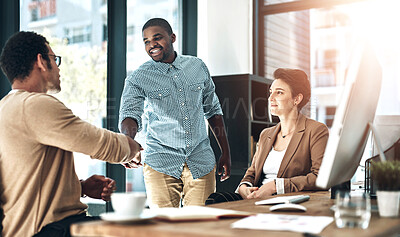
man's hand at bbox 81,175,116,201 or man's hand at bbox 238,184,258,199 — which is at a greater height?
man's hand at bbox 81,175,116,201

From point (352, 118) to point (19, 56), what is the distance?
135 centimetres

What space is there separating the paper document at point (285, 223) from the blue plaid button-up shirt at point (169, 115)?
1749 millimetres

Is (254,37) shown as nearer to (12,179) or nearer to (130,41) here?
(130,41)

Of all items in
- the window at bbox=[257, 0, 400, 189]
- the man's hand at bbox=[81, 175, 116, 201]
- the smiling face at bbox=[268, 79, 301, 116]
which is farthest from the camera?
the window at bbox=[257, 0, 400, 189]

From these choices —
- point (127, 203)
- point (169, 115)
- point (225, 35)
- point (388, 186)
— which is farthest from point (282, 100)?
point (225, 35)

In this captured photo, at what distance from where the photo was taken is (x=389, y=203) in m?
1.46

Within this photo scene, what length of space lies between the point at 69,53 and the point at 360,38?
2.81 metres

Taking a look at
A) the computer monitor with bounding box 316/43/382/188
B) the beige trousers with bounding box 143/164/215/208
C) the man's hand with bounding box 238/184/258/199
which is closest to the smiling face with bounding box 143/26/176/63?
the beige trousers with bounding box 143/164/215/208

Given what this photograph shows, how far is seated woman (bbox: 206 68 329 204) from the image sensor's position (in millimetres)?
2523

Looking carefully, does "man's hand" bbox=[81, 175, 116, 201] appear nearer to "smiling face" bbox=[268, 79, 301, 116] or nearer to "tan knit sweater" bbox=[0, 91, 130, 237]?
"tan knit sweater" bbox=[0, 91, 130, 237]

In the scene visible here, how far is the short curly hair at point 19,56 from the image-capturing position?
200cm

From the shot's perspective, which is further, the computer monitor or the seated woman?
the seated woman

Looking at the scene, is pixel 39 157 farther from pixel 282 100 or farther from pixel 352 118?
pixel 282 100

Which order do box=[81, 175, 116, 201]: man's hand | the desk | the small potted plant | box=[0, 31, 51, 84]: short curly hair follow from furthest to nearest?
box=[81, 175, 116, 201]: man's hand
box=[0, 31, 51, 84]: short curly hair
the small potted plant
the desk
